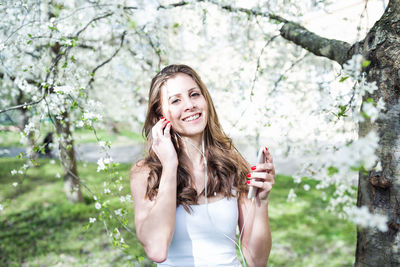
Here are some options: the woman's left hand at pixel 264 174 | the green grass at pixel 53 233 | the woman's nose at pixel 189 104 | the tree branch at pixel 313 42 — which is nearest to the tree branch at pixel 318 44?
the tree branch at pixel 313 42

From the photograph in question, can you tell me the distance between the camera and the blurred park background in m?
2.74

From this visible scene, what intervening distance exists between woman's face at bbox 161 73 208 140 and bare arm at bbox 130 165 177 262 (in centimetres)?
31

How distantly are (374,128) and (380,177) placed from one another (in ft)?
0.72

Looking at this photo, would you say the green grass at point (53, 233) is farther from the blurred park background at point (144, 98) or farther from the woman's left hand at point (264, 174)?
the woman's left hand at point (264, 174)

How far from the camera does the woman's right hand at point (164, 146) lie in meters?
1.72

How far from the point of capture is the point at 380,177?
1.41 m

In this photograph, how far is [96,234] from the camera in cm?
485

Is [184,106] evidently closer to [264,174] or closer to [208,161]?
[208,161]

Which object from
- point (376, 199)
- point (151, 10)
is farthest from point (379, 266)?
point (151, 10)

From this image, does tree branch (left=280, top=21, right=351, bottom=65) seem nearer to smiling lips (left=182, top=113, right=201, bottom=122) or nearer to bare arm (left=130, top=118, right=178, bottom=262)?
smiling lips (left=182, top=113, right=201, bottom=122)

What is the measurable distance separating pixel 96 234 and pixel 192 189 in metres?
3.57

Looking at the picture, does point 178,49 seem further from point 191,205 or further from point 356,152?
point 356,152

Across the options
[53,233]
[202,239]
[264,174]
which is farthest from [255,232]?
[53,233]

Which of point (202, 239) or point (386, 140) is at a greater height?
point (386, 140)
